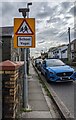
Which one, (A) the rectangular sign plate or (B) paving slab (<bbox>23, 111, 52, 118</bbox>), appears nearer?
(B) paving slab (<bbox>23, 111, 52, 118</bbox>)

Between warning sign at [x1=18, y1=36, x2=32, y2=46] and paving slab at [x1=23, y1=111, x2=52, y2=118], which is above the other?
warning sign at [x1=18, y1=36, x2=32, y2=46]

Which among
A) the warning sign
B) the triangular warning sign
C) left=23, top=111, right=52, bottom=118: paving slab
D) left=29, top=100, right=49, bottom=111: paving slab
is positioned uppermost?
the triangular warning sign

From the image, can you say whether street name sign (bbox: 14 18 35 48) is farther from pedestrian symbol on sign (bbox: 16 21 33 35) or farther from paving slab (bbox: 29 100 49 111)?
paving slab (bbox: 29 100 49 111)

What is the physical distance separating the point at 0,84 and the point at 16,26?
2.74 m

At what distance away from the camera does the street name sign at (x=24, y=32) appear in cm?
682

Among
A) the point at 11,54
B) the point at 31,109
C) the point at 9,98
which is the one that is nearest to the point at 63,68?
the point at 11,54

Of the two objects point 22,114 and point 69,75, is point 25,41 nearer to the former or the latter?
point 22,114

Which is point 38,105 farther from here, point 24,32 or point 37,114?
point 24,32

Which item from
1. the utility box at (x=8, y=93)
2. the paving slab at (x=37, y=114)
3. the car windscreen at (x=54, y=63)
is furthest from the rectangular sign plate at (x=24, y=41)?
the car windscreen at (x=54, y=63)

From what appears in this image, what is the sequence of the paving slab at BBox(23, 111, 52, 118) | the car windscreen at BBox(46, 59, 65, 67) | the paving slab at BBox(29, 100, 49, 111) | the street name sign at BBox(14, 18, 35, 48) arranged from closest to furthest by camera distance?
1. the paving slab at BBox(23, 111, 52, 118)
2. the street name sign at BBox(14, 18, 35, 48)
3. the paving slab at BBox(29, 100, 49, 111)
4. the car windscreen at BBox(46, 59, 65, 67)

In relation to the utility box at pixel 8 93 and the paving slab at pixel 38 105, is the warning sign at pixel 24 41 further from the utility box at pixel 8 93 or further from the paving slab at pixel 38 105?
the utility box at pixel 8 93

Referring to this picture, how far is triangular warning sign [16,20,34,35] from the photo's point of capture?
6.85 metres

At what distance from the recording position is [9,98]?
4.61 meters

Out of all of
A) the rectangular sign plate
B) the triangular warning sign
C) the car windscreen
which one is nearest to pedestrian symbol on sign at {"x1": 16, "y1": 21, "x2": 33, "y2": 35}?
the triangular warning sign
